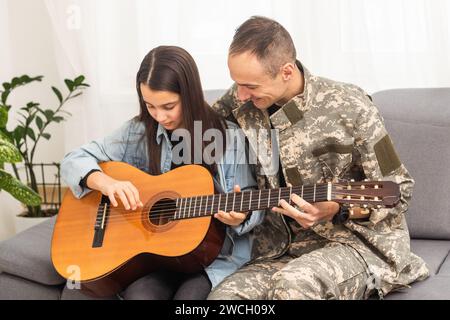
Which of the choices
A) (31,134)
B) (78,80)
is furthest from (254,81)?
(31,134)

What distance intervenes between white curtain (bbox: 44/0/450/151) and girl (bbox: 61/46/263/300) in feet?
2.84

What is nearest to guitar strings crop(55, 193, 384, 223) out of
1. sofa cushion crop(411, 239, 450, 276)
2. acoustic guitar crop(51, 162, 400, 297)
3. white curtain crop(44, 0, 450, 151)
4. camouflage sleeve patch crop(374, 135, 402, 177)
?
acoustic guitar crop(51, 162, 400, 297)

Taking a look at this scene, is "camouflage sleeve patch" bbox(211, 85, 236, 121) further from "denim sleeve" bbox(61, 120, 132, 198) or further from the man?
"denim sleeve" bbox(61, 120, 132, 198)

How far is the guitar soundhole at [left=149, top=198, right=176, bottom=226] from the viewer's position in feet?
6.48

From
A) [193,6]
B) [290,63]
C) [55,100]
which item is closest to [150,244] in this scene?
[290,63]

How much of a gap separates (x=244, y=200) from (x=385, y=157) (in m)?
0.40

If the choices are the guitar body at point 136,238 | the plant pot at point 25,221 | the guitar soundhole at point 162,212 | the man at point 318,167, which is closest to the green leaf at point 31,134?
the plant pot at point 25,221

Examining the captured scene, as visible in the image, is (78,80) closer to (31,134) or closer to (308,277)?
(31,134)

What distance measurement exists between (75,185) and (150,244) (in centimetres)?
36

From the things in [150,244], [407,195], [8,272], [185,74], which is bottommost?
[8,272]

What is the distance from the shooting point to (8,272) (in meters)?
2.15

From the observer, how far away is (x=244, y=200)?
1851 mm

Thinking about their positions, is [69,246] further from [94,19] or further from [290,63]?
[94,19]
